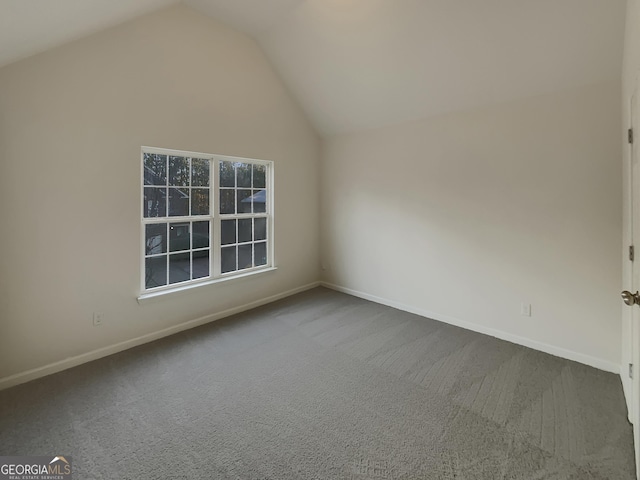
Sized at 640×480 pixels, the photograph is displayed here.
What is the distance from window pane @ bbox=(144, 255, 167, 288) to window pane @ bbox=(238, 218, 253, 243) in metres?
0.98

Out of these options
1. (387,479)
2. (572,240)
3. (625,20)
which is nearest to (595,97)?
(625,20)

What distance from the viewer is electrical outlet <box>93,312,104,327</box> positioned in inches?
105

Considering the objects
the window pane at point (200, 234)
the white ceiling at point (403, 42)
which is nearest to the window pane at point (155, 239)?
the window pane at point (200, 234)

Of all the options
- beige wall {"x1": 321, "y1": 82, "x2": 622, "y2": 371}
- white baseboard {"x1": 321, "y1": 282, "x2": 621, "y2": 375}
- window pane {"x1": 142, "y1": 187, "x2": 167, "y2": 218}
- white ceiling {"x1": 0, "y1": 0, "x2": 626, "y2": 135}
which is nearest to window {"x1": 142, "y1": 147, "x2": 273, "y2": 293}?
window pane {"x1": 142, "y1": 187, "x2": 167, "y2": 218}

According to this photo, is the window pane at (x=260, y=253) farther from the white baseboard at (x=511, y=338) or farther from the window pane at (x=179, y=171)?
the white baseboard at (x=511, y=338)

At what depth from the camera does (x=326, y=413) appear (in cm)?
201

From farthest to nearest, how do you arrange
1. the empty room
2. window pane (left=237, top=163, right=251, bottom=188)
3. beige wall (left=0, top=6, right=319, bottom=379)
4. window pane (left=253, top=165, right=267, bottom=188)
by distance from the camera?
window pane (left=253, top=165, right=267, bottom=188) → window pane (left=237, top=163, right=251, bottom=188) → beige wall (left=0, top=6, right=319, bottom=379) → the empty room

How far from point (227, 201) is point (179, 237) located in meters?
0.74

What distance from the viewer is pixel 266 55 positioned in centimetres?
384

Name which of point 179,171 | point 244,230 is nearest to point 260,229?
point 244,230

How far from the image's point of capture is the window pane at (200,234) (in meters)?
3.43

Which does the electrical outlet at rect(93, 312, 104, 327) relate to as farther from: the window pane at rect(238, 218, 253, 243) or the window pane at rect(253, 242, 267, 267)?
the window pane at rect(253, 242, 267, 267)

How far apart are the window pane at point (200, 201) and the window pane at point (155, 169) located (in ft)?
1.13

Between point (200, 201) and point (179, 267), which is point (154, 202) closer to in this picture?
point (200, 201)
